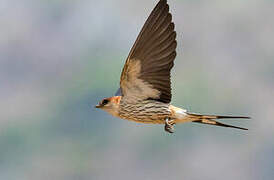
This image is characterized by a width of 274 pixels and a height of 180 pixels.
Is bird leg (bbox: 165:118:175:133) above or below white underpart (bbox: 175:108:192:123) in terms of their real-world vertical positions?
below

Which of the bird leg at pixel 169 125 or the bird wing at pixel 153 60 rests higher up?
the bird wing at pixel 153 60

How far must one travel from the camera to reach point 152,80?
6277 mm

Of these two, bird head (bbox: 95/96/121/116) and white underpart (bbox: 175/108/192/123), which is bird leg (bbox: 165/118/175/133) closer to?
white underpart (bbox: 175/108/192/123)

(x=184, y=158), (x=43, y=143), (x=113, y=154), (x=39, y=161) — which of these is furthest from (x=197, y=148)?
(x=43, y=143)

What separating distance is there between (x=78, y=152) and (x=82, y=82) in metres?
23.5

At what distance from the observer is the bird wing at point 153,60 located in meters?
6.02

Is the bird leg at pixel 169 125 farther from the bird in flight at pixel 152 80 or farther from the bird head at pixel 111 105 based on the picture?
the bird head at pixel 111 105

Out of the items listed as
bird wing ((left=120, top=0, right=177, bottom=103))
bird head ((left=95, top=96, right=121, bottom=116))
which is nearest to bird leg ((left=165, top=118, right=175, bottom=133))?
bird wing ((left=120, top=0, right=177, bottom=103))

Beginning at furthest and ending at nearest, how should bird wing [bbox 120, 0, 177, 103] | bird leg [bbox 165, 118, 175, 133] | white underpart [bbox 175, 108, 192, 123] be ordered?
1. white underpart [bbox 175, 108, 192, 123]
2. bird leg [bbox 165, 118, 175, 133]
3. bird wing [bbox 120, 0, 177, 103]

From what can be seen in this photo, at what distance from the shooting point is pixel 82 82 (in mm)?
144625

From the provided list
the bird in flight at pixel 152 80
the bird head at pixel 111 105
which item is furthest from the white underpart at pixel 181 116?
the bird head at pixel 111 105

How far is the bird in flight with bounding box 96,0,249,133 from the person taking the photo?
19.8ft

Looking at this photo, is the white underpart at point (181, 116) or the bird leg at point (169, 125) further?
the white underpart at point (181, 116)

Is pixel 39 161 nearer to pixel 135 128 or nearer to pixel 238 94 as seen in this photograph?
pixel 135 128
